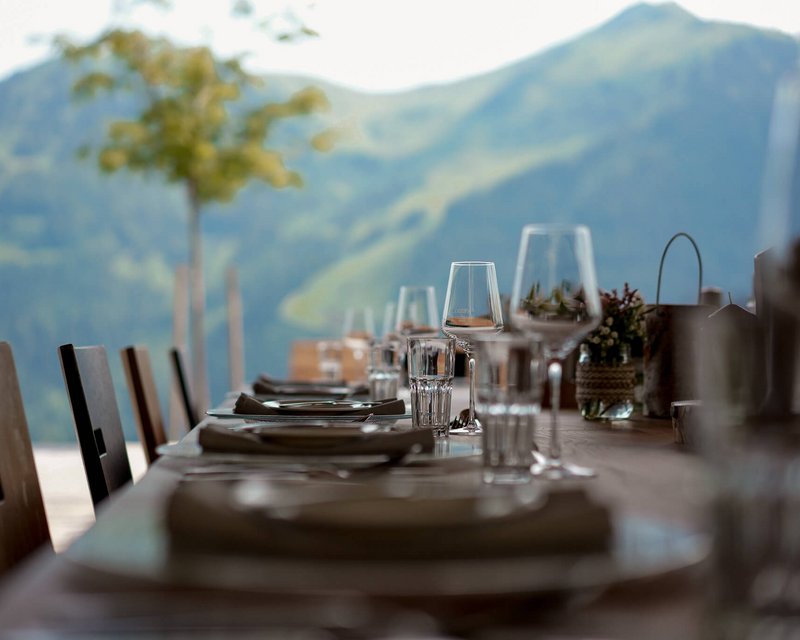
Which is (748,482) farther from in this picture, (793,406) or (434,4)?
(434,4)

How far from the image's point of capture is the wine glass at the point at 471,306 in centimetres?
156

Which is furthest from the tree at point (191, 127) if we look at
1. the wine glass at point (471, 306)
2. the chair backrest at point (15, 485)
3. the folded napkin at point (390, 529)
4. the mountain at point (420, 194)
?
the folded napkin at point (390, 529)

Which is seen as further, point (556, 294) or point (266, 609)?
point (556, 294)

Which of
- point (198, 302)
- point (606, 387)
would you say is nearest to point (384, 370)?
point (606, 387)

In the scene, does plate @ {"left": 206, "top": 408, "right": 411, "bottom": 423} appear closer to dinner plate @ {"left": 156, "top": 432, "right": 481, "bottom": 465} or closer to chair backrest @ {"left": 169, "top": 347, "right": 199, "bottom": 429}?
dinner plate @ {"left": 156, "top": 432, "right": 481, "bottom": 465}

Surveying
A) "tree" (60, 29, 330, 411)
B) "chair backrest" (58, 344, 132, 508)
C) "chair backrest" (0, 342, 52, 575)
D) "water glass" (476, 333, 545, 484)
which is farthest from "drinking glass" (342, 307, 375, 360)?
"tree" (60, 29, 330, 411)

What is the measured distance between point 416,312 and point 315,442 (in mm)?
1080

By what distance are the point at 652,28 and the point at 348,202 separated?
4.54 m

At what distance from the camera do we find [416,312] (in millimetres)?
2201

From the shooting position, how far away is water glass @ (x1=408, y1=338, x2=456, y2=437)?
4.91 feet

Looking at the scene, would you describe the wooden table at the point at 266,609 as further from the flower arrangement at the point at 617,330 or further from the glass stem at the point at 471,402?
the flower arrangement at the point at 617,330

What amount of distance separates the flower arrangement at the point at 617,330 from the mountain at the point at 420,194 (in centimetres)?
1018

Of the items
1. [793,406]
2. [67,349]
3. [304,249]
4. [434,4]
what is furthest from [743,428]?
[304,249]

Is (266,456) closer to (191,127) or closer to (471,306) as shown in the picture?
(471,306)
